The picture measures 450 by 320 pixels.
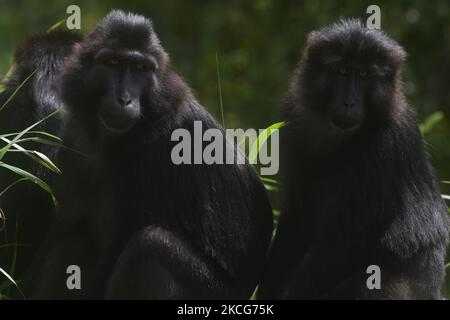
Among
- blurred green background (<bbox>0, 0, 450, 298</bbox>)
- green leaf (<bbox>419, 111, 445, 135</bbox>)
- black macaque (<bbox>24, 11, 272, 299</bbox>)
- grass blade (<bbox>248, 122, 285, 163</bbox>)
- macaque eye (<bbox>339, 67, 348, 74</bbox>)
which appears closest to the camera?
black macaque (<bbox>24, 11, 272, 299</bbox>)

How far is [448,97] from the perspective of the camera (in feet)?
43.4

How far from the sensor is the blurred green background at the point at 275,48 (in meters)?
12.6

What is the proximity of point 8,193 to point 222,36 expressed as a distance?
7774 millimetres

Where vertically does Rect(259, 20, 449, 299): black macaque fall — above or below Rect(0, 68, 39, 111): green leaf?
below

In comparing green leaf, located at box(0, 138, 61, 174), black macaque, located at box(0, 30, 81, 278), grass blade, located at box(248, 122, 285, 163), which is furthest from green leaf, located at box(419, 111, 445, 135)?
A: black macaque, located at box(0, 30, 81, 278)

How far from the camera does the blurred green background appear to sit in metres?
12.6

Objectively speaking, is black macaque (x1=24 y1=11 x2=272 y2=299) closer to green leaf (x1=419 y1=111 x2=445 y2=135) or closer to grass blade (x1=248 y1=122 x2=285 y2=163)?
grass blade (x1=248 y1=122 x2=285 y2=163)

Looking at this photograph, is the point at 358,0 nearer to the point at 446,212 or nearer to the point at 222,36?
the point at 222,36

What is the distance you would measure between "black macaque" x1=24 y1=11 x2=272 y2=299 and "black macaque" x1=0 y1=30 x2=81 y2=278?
2.31 feet

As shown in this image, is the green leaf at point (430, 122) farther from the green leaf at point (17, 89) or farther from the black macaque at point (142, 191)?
the green leaf at point (17, 89)

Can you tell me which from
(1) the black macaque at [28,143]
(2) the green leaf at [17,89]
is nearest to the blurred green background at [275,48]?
(1) the black macaque at [28,143]

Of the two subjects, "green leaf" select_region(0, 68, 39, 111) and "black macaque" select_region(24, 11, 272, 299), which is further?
"green leaf" select_region(0, 68, 39, 111)

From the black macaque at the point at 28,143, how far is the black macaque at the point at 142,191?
2.31ft
